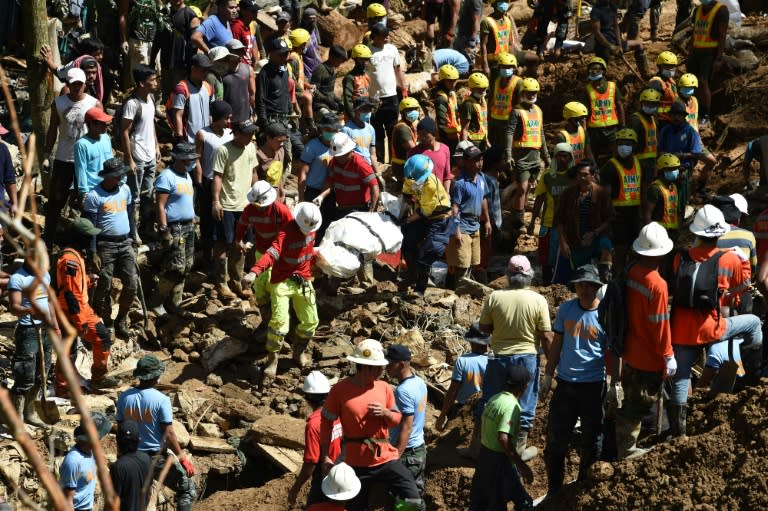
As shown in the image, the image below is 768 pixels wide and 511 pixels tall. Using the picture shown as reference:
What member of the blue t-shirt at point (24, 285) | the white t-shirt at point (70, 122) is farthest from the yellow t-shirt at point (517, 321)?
the white t-shirt at point (70, 122)

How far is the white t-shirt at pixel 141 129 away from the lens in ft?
44.7

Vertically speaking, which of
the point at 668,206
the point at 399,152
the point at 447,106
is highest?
the point at 447,106

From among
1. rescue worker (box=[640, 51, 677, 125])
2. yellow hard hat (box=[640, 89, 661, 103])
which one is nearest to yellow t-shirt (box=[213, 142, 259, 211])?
yellow hard hat (box=[640, 89, 661, 103])

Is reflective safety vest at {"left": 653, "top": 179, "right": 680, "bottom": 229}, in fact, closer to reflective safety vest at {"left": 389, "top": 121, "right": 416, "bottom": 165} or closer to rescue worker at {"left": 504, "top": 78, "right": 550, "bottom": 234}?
rescue worker at {"left": 504, "top": 78, "right": 550, "bottom": 234}

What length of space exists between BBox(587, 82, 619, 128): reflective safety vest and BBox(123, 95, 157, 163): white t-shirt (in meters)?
6.03

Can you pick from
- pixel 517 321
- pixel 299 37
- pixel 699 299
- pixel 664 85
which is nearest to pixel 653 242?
pixel 699 299

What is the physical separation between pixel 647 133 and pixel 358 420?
26.0 ft

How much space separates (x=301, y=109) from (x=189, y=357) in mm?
4704

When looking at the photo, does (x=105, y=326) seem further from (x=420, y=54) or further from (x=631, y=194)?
(x=420, y=54)

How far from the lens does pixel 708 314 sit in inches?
359

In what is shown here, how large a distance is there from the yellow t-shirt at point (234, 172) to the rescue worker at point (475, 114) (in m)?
3.64

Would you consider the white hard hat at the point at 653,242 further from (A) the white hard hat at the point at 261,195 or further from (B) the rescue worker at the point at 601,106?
(B) the rescue worker at the point at 601,106

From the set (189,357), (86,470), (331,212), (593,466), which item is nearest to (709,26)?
(331,212)

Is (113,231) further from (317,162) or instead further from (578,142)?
(578,142)
